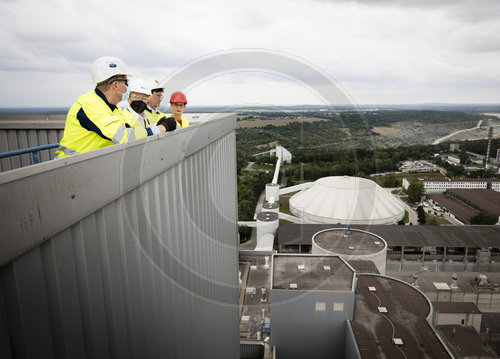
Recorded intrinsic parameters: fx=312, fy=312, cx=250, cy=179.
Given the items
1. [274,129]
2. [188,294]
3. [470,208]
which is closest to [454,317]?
[188,294]

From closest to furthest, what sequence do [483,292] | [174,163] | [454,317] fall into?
[174,163], [454,317], [483,292]

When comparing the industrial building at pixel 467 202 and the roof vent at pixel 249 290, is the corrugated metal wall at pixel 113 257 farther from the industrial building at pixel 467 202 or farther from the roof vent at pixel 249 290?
the industrial building at pixel 467 202

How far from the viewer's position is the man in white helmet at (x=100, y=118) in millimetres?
2312

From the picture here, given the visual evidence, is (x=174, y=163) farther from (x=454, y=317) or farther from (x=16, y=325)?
(x=454, y=317)

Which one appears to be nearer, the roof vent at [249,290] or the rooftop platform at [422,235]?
the roof vent at [249,290]

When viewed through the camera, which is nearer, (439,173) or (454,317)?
(454,317)

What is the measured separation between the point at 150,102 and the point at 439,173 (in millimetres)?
69721

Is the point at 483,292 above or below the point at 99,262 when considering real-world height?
below

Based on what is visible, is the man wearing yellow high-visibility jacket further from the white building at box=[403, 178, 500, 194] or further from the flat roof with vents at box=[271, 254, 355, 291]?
the white building at box=[403, 178, 500, 194]

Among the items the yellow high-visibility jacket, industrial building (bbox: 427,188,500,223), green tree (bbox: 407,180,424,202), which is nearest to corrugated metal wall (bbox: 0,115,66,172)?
the yellow high-visibility jacket

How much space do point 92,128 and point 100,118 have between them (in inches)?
3.9

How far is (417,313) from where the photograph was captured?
11914 millimetres

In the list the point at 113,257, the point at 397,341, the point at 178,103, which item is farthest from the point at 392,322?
the point at 113,257

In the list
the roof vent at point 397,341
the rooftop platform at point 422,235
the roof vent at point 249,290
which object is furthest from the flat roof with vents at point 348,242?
the roof vent at point 397,341
